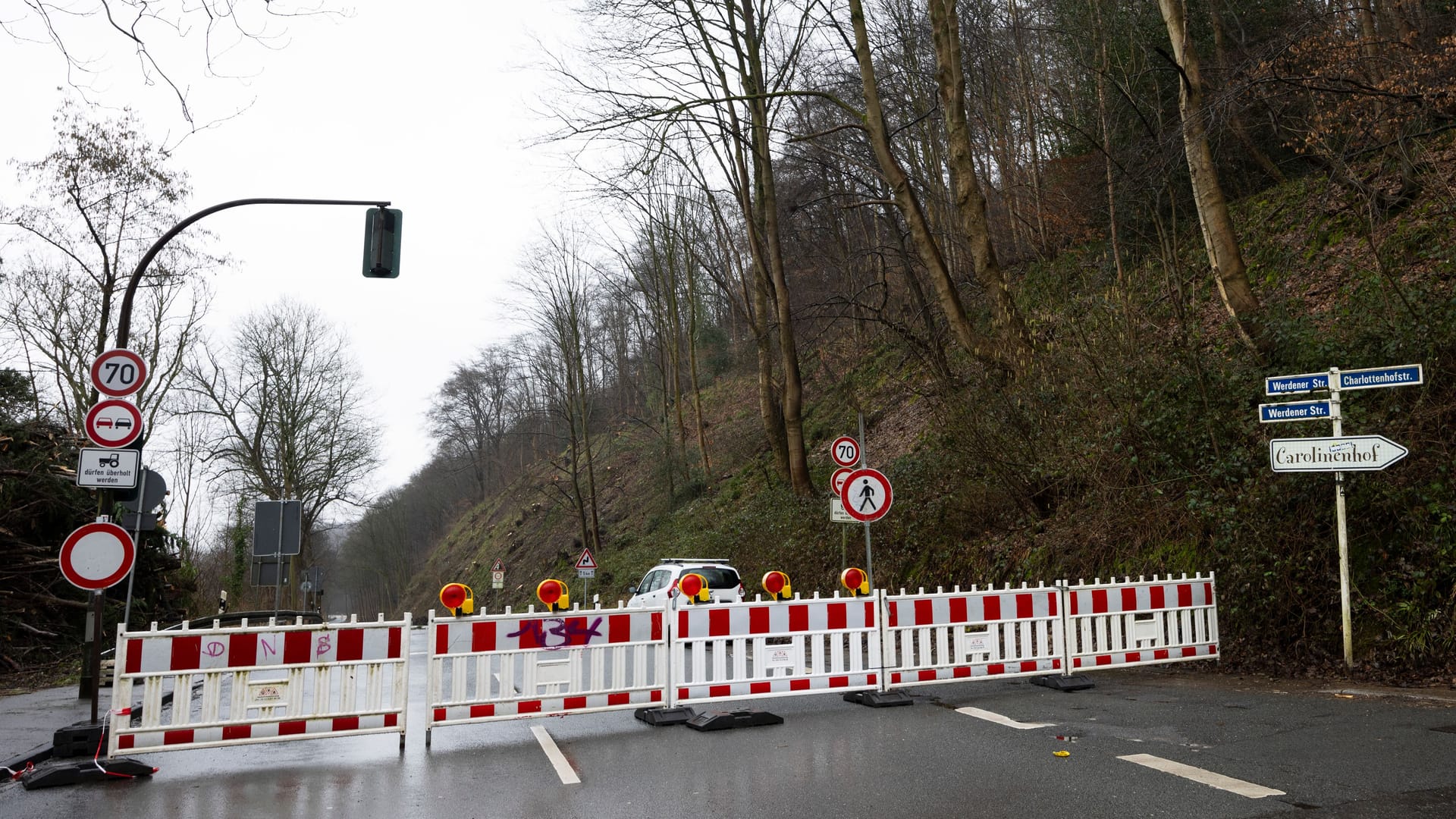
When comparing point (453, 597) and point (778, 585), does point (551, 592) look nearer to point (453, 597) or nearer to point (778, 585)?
point (453, 597)

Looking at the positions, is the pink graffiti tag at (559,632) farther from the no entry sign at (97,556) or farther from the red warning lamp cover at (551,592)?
the no entry sign at (97,556)

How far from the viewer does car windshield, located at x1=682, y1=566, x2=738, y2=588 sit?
19000 mm

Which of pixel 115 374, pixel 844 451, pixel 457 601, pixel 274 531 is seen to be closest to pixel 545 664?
pixel 457 601

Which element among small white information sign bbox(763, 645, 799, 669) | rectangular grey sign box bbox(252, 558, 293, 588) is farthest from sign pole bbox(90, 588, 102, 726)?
rectangular grey sign box bbox(252, 558, 293, 588)

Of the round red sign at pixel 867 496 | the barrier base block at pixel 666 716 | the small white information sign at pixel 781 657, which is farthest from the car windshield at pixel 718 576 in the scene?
the barrier base block at pixel 666 716

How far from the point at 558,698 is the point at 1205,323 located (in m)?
14.4

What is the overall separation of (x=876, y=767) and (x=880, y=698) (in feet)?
9.10

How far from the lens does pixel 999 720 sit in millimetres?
8414

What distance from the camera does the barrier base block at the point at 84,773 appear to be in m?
6.67

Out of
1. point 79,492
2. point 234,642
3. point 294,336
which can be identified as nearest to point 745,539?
point 79,492

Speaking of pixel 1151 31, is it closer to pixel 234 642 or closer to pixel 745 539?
pixel 745 539

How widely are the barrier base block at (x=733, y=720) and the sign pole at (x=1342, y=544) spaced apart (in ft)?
19.6

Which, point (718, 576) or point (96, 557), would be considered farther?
point (718, 576)

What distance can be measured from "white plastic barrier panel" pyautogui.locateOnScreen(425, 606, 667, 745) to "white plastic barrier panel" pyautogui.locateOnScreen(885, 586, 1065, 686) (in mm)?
2473
